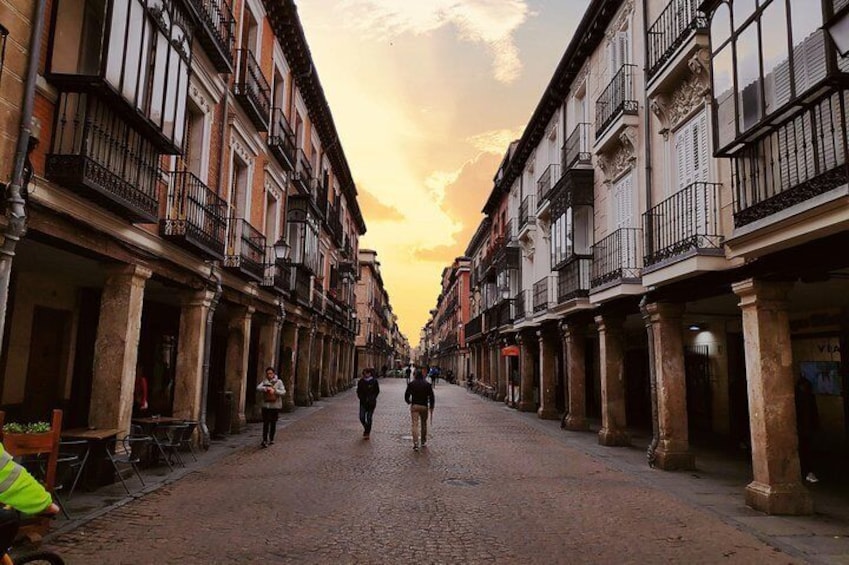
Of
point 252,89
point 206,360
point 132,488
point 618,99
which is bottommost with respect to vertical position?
point 132,488

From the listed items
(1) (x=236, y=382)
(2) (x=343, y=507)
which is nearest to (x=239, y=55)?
(1) (x=236, y=382)

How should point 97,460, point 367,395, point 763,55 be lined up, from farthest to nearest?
point 367,395 → point 97,460 → point 763,55

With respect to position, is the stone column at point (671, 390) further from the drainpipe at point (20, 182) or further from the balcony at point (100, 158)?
the drainpipe at point (20, 182)

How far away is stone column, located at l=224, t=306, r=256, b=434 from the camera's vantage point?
1529 centimetres

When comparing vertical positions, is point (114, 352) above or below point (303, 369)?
above

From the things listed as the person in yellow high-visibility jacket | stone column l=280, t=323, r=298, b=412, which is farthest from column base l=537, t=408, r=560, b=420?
the person in yellow high-visibility jacket

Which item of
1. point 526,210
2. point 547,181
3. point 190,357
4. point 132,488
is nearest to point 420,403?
point 190,357

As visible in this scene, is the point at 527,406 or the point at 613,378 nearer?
the point at 613,378

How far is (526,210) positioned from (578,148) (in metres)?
8.08

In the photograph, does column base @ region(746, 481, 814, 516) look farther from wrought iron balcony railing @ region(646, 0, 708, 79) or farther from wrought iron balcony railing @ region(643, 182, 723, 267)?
wrought iron balcony railing @ region(646, 0, 708, 79)

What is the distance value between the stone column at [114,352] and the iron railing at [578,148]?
11.8 m

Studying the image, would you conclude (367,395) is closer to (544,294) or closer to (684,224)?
(544,294)

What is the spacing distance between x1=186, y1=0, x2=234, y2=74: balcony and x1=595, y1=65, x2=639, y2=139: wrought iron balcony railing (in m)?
8.72

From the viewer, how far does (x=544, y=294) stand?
20281mm
